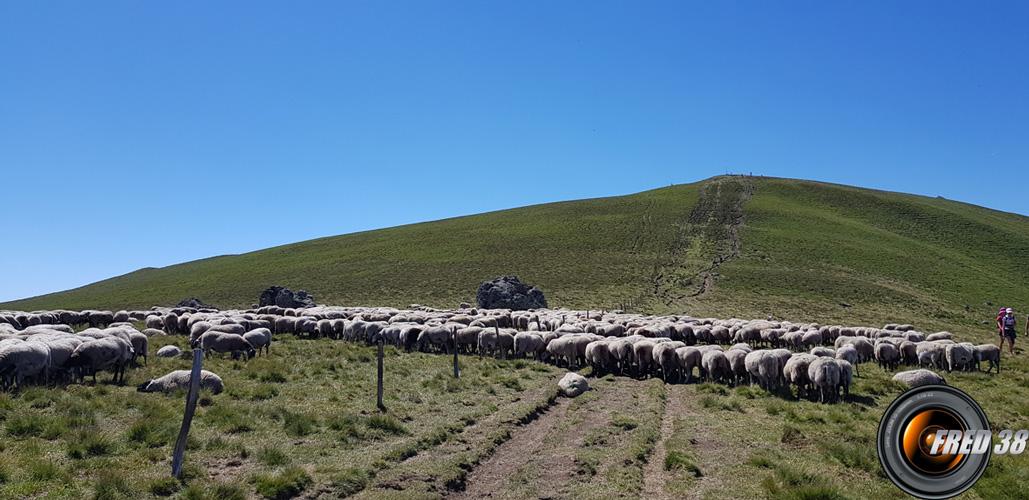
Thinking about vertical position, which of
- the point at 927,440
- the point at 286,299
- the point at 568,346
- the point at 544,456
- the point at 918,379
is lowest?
the point at 918,379

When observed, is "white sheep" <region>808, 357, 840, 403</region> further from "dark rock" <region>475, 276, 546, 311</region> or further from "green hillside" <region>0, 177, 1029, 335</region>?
"green hillside" <region>0, 177, 1029, 335</region>

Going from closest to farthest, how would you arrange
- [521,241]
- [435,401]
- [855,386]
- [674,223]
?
[435,401] → [855,386] → [521,241] → [674,223]

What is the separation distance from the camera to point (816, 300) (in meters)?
54.0

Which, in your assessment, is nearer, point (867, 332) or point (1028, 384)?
point (1028, 384)

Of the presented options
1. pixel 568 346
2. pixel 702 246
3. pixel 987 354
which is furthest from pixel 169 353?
pixel 702 246

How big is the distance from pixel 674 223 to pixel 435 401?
3170 inches

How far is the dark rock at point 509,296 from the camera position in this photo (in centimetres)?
4788

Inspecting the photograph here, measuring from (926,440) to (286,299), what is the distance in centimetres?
4964

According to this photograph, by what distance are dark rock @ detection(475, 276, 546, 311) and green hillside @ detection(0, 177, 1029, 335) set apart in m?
5.69

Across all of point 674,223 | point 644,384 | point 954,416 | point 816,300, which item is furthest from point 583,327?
point 674,223

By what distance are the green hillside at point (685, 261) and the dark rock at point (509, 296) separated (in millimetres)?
5688

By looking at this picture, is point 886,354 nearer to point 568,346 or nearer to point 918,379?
point 918,379

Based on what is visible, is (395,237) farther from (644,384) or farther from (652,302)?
(644,384)

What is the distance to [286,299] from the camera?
4956cm
